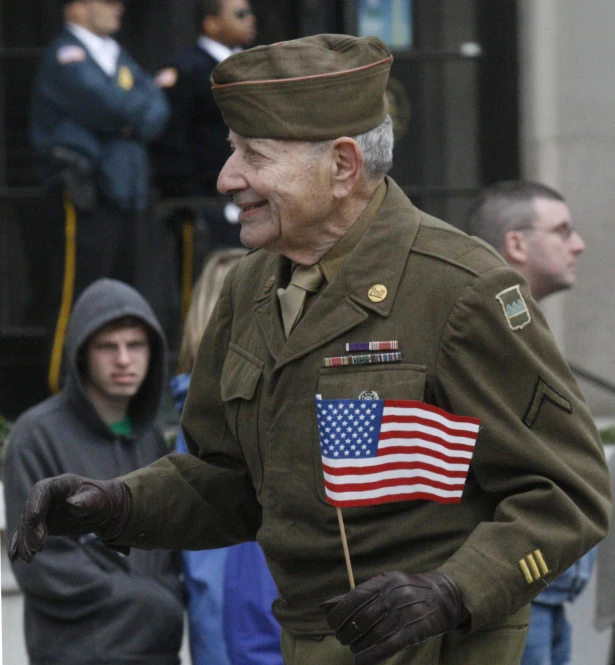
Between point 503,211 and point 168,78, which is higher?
point 168,78

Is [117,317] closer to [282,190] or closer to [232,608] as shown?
[232,608]

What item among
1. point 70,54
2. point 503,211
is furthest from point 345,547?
point 70,54

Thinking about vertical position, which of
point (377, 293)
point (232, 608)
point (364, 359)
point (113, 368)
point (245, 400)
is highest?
point (377, 293)

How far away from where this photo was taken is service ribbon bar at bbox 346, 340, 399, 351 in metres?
3.08

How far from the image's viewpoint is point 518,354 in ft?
9.88

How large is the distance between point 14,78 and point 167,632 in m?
4.16

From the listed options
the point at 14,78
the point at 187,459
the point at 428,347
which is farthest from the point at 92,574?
the point at 14,78

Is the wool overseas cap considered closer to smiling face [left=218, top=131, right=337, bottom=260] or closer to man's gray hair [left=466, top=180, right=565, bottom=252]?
smiling face [left=218, top=131, right=337, bottom=260]

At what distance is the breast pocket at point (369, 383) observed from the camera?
3.06 m

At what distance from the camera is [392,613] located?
110 inches

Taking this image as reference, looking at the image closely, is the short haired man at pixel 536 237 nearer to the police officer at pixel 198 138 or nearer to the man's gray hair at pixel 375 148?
the man's gray hair at pixel 375 148

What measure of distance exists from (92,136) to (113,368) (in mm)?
2594

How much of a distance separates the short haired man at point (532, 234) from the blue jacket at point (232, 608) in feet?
4.16

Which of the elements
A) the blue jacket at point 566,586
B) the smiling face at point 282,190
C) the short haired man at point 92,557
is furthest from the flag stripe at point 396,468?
the short haired man at point 92,557
